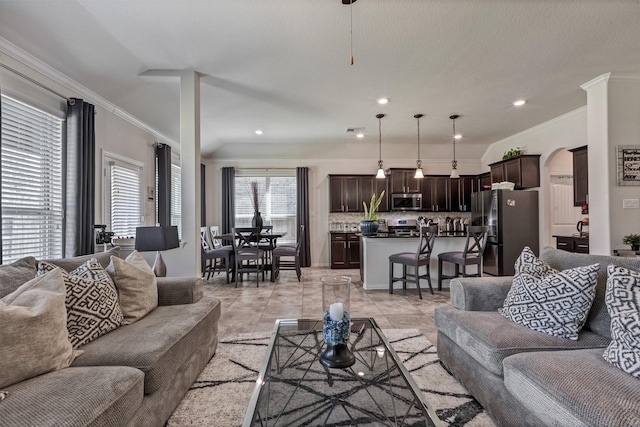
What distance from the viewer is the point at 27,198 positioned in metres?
2.67

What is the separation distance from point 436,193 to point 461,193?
1.95ft

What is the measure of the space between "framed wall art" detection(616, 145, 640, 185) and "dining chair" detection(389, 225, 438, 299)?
7.07 ft

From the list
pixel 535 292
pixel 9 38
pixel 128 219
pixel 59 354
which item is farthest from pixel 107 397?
pixel 128 219

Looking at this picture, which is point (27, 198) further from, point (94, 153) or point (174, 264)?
point (174, 264)

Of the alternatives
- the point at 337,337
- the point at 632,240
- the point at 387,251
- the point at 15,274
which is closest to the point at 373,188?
the point at 387,251

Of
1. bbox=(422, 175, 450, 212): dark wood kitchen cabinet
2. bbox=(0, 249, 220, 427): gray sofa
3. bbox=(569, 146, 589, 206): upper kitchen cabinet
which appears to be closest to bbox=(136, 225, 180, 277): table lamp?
bbox=(0, 249, 220, 427): gray sofa

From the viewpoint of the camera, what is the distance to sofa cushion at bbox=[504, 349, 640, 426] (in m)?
1.02

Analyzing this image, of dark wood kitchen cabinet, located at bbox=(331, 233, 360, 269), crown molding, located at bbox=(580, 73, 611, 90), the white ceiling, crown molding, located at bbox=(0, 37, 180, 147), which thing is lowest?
dark wood kitchen cabinet, located at bbox=(331, 233, 360, 269)

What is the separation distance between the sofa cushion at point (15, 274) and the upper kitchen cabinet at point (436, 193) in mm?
6651

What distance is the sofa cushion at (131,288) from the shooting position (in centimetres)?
190

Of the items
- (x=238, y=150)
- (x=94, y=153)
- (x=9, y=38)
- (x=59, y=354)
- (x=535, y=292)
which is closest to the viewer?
(x=59, y=354)

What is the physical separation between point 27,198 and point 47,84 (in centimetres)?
110

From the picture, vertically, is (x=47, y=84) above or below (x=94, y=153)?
above

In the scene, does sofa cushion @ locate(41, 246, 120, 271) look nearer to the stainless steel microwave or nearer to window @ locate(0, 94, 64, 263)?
window @ locate(0, 94, 64, 263)
